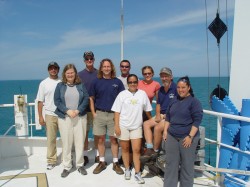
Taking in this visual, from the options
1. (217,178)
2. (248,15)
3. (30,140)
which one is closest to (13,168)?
(30,140)

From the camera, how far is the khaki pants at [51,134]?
4.47 m

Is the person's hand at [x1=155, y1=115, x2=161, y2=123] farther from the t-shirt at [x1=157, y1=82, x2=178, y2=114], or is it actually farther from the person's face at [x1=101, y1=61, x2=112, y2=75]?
the person's face at [x1=101, y1=61, x2=112, y2=75]

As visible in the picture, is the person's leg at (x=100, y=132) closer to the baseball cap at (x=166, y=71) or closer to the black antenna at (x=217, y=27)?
→ the baseball cap at (x=166, y=71)

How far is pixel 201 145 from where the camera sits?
13.1ft

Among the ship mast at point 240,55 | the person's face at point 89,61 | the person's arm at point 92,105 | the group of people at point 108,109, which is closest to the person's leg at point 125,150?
the group of people at point 108,109

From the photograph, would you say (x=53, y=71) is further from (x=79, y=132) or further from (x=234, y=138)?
(x=234, y=138)

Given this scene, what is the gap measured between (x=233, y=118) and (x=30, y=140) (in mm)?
3876

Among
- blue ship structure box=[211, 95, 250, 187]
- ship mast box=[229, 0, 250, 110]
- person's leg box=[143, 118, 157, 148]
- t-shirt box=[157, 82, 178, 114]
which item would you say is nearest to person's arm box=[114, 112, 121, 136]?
person's leg box=[143, 118, 157, 148]

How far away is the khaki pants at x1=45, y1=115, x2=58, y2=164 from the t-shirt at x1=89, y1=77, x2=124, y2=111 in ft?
2.79

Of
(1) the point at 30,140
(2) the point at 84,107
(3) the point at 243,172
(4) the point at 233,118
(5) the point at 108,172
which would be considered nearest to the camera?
(3) the point at 243,172

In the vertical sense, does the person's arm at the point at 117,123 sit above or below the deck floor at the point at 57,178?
above

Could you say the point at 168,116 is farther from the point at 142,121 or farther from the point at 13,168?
the point at 13,168

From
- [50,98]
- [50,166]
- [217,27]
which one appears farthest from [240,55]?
[50,166]

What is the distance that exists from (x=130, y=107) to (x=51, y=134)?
5.14ft
